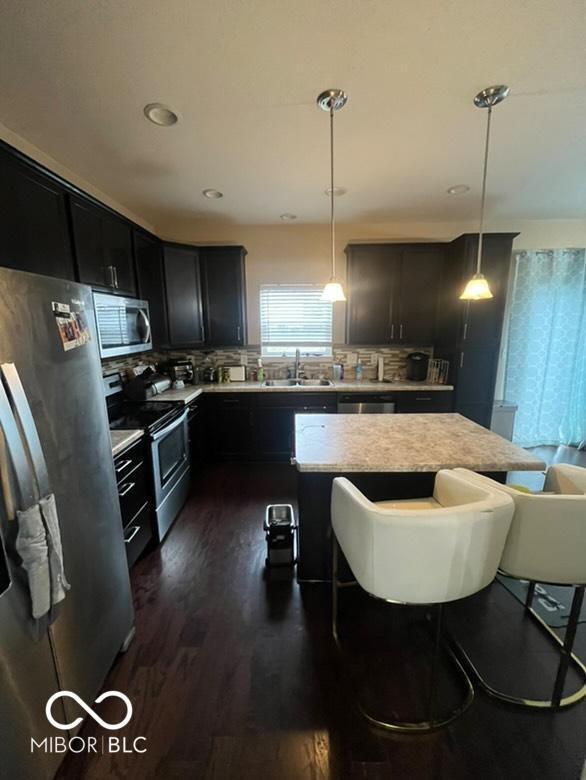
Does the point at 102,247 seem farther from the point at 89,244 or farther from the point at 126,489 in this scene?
the point at 126,489

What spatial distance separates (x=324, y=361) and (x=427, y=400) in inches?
51.5

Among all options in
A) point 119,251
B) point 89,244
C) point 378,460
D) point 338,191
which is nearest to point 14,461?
point 378,460

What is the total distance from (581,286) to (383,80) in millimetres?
3665

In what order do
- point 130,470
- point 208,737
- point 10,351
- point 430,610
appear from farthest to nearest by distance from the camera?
point 130,470 < point 430,610 < point 208,737 < point 10,351

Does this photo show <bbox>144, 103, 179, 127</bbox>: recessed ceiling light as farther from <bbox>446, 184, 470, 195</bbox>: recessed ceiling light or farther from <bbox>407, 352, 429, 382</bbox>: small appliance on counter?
<bbox>407, 352, 429, 382</bbox>: small appliance on counter

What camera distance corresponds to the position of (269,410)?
351 cm

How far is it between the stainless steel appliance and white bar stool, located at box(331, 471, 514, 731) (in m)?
2.33

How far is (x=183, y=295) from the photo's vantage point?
3461 mm

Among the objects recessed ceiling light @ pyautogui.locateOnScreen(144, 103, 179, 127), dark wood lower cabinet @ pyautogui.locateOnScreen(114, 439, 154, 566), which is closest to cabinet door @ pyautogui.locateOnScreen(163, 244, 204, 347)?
recessed ceiling light @ pyautogui.locateOnScreen(144, 103, 179, 127)

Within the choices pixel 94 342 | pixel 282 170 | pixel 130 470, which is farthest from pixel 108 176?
pixel 130 470

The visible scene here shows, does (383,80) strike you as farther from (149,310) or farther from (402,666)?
(402,666)

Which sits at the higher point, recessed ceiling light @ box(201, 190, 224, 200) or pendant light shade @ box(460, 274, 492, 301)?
recessed ceiling light @ box(201, 190, 224, 200)

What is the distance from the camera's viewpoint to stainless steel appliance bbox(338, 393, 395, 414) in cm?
347

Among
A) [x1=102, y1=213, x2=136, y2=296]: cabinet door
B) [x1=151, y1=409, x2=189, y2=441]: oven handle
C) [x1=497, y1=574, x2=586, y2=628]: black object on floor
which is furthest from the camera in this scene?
[x1=102, y1=213, x2=136, y2=296]: cabinet door
